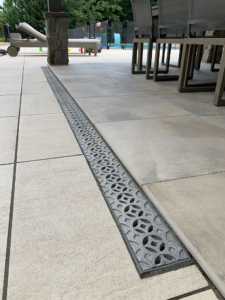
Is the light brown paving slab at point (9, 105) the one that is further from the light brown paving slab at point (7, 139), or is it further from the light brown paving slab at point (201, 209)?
the light brown paving slab at point (201, 209)

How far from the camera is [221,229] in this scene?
2.68 feet

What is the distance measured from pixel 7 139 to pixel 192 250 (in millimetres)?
1260

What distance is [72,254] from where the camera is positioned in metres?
0.72

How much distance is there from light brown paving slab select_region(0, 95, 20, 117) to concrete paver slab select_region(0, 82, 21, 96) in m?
0.21

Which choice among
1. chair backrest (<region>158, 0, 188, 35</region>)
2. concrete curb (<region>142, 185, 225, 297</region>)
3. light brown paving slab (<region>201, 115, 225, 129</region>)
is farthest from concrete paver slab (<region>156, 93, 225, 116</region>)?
concrete curb (<region>142, 185, 225, 297</region>)

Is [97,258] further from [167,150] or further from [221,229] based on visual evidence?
[167,150]

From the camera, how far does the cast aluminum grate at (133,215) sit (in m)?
0.73

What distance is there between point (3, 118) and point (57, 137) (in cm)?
66

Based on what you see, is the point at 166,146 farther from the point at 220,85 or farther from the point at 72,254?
the point at 220,85

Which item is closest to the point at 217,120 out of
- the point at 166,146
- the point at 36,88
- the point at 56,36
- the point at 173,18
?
the point at 166,146

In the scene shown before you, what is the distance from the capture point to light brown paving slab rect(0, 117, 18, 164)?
127cm

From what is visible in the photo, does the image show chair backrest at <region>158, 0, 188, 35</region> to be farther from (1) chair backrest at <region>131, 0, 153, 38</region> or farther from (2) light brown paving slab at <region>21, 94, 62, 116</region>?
(2) light brown paving slab at <region>21, 94, 62, 116</region>

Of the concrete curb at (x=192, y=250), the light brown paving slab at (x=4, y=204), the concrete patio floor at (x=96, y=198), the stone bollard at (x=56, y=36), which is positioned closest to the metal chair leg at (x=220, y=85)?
the concrete patio floor at (x=96, y=198)

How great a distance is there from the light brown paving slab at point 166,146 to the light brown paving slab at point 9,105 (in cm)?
83
